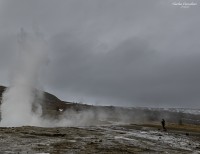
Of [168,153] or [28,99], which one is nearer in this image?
[168,153]

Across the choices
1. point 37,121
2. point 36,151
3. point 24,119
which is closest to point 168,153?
point 36,151

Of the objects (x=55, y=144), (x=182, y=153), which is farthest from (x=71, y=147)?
(x=182, y=153)

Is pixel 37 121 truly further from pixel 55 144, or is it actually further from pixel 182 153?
pixel 182 153

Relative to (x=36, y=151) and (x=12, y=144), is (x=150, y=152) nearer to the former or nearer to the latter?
(x=36, y=151)

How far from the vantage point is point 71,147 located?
92.6 ft

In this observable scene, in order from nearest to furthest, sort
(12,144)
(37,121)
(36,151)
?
1. (36,151)
2. (12,144)
3. (37,121)

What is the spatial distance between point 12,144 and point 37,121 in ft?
125

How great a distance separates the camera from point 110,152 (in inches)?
1046

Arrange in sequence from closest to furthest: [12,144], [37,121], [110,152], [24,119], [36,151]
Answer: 1. [36,151]
2. [110,152]
3. [12,144]
4. [24,119]
5. [37,121]

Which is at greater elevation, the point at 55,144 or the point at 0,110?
the point at 0,110

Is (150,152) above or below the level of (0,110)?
below

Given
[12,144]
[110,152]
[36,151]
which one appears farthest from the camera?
[12,144]

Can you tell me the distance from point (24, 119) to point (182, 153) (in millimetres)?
37168

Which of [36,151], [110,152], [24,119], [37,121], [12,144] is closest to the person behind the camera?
[36,151]
